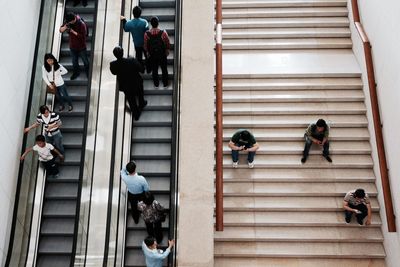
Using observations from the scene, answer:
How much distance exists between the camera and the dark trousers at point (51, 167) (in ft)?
26.2

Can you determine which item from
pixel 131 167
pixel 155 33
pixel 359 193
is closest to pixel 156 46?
pixel 155 33

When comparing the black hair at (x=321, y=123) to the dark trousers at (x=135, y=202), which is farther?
the black hair at (x=321, y=123)

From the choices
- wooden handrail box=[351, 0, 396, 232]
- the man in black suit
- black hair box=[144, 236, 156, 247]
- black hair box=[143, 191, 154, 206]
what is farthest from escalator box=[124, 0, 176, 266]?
wooden handrail box=[351, 0, 396, 232]

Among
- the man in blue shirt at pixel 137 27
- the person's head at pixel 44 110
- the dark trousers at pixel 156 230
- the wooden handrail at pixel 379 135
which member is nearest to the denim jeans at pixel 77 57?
the man in blue shirt at pixel 137 27

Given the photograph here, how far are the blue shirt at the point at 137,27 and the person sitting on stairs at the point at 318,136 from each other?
356 centimetres

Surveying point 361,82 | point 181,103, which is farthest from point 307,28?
point 181,103

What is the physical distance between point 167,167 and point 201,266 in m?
2.08

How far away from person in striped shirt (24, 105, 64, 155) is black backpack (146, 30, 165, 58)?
1988mm

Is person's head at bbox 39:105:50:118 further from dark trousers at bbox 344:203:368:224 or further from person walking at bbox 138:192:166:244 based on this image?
dark trousers at bbox 344:203:368:224

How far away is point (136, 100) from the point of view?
8.52 metres

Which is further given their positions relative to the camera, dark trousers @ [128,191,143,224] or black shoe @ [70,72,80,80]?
black shoe @ [70,72,80,80]

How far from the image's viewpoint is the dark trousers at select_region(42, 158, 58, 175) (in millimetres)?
7980

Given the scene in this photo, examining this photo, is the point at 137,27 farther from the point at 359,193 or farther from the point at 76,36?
the point at 359,193

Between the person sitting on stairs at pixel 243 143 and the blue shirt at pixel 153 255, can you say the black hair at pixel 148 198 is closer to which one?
the blue shirt at pixel 153 255
